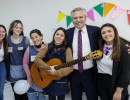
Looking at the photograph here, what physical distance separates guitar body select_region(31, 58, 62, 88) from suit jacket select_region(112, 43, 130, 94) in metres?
0.64

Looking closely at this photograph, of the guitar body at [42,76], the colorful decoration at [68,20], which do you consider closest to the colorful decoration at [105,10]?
the colorful decoration at [68,20]

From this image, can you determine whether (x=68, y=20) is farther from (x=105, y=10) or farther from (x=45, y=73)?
(x=45, y=73)

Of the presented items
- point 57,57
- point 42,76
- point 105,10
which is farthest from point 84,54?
point 105,10

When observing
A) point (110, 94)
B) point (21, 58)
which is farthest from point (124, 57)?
point (21, 58)

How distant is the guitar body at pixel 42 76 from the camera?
2.29m

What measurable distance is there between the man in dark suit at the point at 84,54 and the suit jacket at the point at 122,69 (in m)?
0.34

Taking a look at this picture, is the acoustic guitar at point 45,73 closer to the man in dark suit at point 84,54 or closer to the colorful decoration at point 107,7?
the man in dark suit at point 84,54

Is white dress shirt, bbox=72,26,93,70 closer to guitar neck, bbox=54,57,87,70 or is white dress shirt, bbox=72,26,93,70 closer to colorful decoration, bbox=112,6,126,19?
guitar neck, bbox=54,57,87,70

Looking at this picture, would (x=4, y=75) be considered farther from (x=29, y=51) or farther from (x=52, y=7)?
(x=52, y=7)

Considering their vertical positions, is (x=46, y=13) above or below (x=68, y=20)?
above

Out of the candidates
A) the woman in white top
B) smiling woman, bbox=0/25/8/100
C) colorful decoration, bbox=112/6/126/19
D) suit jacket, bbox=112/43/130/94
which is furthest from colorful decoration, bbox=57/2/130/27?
smiling woman, bbox=0/25/8/100

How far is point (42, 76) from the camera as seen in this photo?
242 centimetres

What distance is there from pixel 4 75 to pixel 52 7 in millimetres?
1240

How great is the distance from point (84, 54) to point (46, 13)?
44.8 inches
